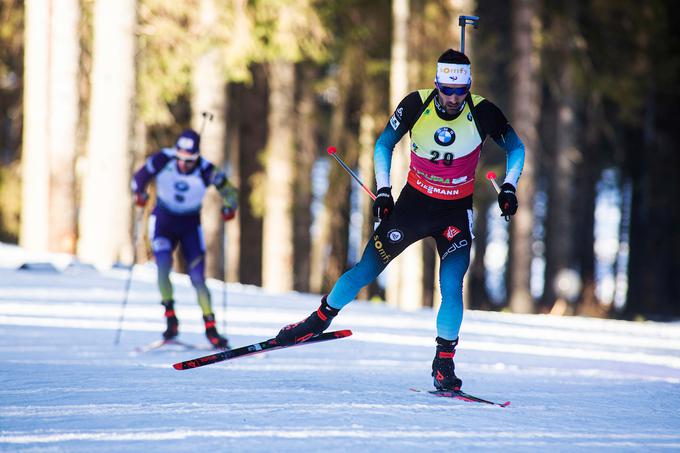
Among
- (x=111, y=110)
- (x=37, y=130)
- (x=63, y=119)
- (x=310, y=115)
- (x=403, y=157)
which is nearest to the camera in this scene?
(x=111, y=110)

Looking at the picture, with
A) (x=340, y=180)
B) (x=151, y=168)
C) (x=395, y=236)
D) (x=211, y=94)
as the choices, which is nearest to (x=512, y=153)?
(x=395, y=236)

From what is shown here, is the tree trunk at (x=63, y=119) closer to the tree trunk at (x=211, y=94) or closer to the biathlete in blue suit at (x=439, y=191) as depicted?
the tree trunk at (x=211, y=94)

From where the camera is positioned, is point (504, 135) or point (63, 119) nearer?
point (504, 135)

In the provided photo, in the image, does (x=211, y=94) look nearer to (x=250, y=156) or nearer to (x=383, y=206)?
(x=250, y=156)

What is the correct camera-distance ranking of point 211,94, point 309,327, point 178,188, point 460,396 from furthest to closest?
point 211,94, point 178,188, point 309,327, point 460,396

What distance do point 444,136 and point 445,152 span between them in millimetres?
102

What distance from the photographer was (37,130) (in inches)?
599

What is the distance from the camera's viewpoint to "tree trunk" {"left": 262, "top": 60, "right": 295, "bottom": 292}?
64.4 ft

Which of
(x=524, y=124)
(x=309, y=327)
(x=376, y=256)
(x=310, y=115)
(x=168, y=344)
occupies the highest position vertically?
(x=310, y=115)

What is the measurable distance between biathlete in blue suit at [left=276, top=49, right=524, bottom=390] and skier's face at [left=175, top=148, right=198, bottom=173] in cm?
247

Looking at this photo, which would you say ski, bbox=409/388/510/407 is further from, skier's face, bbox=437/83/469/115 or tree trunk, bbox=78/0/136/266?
tree trunk, bbox=78/0/136/266

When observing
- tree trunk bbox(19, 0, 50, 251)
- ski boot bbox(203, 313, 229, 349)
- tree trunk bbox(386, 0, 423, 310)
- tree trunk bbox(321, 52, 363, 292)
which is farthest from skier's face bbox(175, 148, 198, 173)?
tree trunk bbox(321, 52, 363, 292)

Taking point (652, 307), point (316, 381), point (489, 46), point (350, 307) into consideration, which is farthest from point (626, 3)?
point (316, 381)

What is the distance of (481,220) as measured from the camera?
2542 cm
